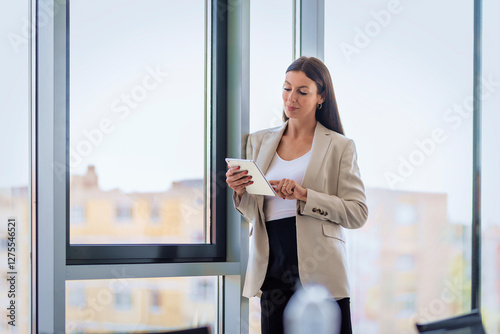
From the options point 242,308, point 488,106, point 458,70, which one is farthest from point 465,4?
point 242,308

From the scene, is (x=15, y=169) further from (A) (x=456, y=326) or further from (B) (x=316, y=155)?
(A) (x=456, y=326)

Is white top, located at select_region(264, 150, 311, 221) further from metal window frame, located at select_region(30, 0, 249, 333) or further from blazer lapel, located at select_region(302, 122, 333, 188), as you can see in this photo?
metal window frame, located at select_region(30, 0, 249, 333)

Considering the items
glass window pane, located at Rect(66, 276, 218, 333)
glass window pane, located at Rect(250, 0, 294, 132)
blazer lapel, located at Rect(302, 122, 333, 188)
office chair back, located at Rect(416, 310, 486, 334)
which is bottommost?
glass window pane, located at Rect(66, 276, 218, 333)

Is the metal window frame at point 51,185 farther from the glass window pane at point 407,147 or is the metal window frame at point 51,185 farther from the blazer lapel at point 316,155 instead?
the glass window pane at point 407,147

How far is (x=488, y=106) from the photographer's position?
3812 millimetres

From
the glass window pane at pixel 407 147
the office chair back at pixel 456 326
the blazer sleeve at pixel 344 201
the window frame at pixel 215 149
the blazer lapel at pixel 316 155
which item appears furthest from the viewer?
the glass window pane at pixel 407 147

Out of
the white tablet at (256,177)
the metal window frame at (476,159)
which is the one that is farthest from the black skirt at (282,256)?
the metal window frame at (476,159)

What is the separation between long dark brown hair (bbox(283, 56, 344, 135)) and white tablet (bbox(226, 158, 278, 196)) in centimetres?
56

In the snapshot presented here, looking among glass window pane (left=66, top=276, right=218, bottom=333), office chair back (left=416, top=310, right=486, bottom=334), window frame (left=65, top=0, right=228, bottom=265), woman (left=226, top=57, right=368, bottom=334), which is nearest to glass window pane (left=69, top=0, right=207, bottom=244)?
window frame (left=65, top=0, right=228, bottom=265)

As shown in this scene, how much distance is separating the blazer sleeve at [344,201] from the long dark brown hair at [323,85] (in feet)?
0.51

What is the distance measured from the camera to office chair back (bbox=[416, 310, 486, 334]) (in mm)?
1937

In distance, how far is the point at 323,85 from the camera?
9.28ft

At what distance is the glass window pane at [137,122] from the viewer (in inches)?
109

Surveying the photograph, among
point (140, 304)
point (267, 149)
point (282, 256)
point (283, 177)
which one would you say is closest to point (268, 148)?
point (267, 149)
